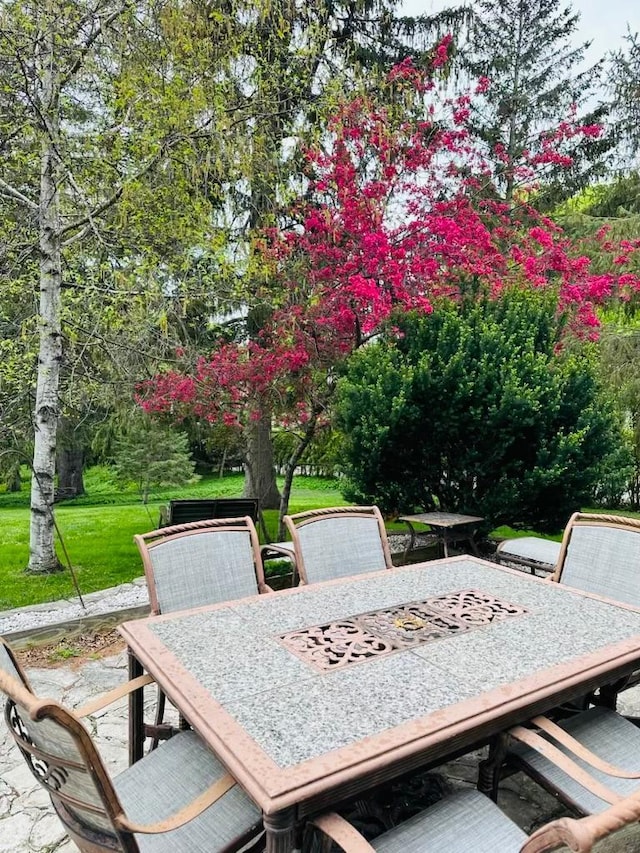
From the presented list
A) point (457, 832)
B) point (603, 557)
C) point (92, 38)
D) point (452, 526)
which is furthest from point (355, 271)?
point (457, 832)

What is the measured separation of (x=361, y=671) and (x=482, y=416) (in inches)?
144

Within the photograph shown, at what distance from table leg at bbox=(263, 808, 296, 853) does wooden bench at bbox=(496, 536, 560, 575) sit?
349 cm

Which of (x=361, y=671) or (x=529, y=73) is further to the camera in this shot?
(x=529, y=73)

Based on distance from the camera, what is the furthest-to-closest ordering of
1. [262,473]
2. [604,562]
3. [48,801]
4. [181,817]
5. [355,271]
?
[262,473], [355,271], [604,562], [48,801], [181,817]

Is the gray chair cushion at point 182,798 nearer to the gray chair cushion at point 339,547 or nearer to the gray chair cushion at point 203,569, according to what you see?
the gray chair cushion at point 203,569

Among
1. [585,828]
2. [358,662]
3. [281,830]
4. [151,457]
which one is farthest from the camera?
[151,457]

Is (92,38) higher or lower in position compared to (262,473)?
higher

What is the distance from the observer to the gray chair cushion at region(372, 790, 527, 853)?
4.79 ft

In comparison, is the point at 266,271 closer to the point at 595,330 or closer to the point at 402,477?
the point at 402,477

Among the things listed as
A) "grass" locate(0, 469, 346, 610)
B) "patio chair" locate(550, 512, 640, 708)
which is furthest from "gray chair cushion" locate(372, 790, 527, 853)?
"grass" locate(0, 469, 346, 610)

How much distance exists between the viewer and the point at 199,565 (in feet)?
8.71

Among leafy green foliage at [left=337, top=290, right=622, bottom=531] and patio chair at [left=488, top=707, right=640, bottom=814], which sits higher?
leafy green foliage at [left=337, top=290, right=622, bottom=531]

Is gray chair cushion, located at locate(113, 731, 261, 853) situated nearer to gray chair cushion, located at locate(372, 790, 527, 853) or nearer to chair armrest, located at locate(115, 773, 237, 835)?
chair armrest, located at locate(115, 773, 237, 835)

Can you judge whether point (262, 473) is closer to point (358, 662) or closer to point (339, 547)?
point (339, 547)
